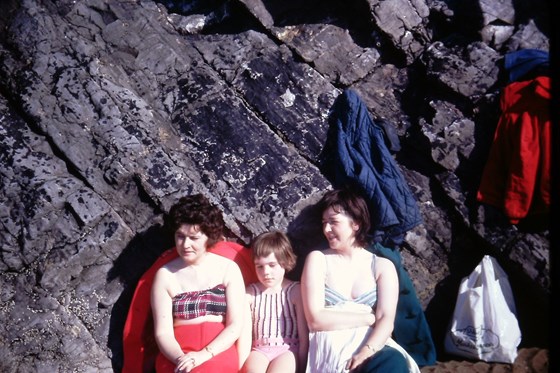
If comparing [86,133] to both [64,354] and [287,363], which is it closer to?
[64,354]

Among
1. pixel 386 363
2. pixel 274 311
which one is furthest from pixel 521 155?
pixel 274 311

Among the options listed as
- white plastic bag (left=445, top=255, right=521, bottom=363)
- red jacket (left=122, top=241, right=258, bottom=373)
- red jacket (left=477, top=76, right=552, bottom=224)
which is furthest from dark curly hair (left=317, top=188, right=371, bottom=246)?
red jacket (left=477, top=76, right=552, bottom=224)

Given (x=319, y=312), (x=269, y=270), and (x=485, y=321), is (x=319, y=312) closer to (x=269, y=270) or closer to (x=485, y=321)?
(x=269, y=270)

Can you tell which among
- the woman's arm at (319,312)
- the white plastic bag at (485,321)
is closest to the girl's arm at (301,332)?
the woman's arm at (319,312)

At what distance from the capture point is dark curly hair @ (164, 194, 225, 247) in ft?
12.9

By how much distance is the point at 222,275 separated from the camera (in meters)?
4.02

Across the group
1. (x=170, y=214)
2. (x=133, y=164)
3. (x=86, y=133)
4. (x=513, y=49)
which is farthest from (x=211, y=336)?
(x=513, y=49)

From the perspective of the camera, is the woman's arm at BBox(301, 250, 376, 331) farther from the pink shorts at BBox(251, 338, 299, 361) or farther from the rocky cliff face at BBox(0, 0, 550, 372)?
the rocky cliff face at BBox(0, 0, 550, 372)

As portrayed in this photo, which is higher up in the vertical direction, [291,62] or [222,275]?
[291,62]

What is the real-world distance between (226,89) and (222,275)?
196 cm

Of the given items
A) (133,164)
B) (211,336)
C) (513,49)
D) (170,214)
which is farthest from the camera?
(513,49)

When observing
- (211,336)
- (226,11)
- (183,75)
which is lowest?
(211,336)

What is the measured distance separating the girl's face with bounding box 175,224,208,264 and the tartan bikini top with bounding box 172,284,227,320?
0.91 feet

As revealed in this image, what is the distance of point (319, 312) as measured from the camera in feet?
12.6
